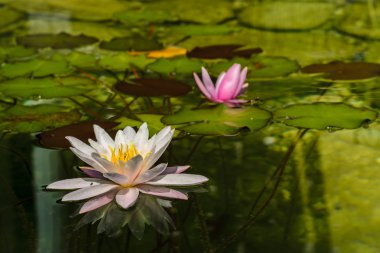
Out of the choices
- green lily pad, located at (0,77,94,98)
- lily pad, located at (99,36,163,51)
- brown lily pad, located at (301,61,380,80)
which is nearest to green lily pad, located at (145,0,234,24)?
lily pad, located at (99,36,163,51)

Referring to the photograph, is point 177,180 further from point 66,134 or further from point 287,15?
point 287,15

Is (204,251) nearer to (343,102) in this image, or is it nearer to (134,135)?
(134,135)

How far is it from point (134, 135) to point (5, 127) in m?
0.41

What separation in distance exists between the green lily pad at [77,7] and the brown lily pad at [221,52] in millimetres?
693

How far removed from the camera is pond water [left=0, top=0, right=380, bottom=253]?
1060 mm

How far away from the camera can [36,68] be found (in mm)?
1855

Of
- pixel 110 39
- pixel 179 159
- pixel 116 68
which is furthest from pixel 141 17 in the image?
pixel 179 159

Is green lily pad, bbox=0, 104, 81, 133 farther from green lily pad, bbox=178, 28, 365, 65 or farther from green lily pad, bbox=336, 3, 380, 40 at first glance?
green lily pad, bbox=336, 3, 380, 40

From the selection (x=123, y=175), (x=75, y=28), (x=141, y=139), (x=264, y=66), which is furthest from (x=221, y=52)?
(x=123, y=175)

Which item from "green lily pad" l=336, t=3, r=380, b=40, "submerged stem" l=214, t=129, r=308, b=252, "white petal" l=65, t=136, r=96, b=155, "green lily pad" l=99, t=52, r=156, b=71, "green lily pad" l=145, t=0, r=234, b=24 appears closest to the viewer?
"submerged stem" l=214, t=129, r=308, b=252

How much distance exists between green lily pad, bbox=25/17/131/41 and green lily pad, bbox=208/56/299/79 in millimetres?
587

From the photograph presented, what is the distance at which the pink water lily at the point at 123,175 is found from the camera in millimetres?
1087

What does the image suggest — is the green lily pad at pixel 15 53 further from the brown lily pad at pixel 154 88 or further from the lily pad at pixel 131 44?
the brown lily pad at pixel 154 88

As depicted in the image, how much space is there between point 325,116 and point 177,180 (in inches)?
18.8
